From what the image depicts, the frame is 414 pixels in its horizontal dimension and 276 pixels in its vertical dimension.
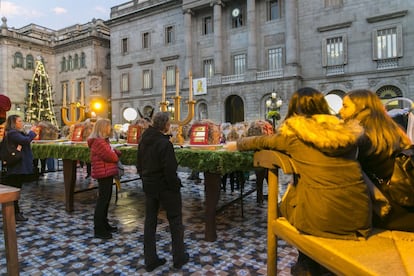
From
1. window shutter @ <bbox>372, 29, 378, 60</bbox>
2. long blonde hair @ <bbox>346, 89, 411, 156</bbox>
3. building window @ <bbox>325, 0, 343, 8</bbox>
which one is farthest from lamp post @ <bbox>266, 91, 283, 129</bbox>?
building window @ <bbox>325, 0, 343, 8</bbox>

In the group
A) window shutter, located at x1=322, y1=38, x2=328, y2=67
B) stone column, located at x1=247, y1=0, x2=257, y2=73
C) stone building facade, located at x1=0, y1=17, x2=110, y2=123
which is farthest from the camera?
stone building facade, located at x1=0, y1=17, x2=110, y2=123

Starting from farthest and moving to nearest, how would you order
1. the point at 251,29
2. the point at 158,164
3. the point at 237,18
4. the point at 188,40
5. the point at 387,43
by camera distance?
the point at 188,40, the point at 237,18, the point at 251,29, the point at 387,43, the point at 158,164

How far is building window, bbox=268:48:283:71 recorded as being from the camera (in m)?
24.2

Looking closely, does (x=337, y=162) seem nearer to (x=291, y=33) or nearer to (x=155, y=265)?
(x=155, y=265)

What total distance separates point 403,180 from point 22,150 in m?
5.73

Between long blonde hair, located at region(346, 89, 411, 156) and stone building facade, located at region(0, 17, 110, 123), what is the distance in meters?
35.1

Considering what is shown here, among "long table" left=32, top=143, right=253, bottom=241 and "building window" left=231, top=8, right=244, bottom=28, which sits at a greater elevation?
"building window" left=231, top=8, right=244, bottom=28

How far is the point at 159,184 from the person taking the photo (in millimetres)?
3334

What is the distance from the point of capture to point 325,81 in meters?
22.8

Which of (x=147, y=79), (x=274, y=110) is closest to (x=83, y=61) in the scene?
(x=147, y=79)

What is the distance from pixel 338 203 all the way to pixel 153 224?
2.17 metres

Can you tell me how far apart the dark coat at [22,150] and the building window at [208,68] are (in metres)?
23.0

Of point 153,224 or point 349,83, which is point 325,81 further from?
point 153,224

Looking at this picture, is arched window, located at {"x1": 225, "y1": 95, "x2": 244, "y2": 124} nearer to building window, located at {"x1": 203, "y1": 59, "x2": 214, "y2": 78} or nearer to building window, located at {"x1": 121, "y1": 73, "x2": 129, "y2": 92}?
building window, located at {"x1": 203, "y1": 59, "x2": 214, "y2": 78}
